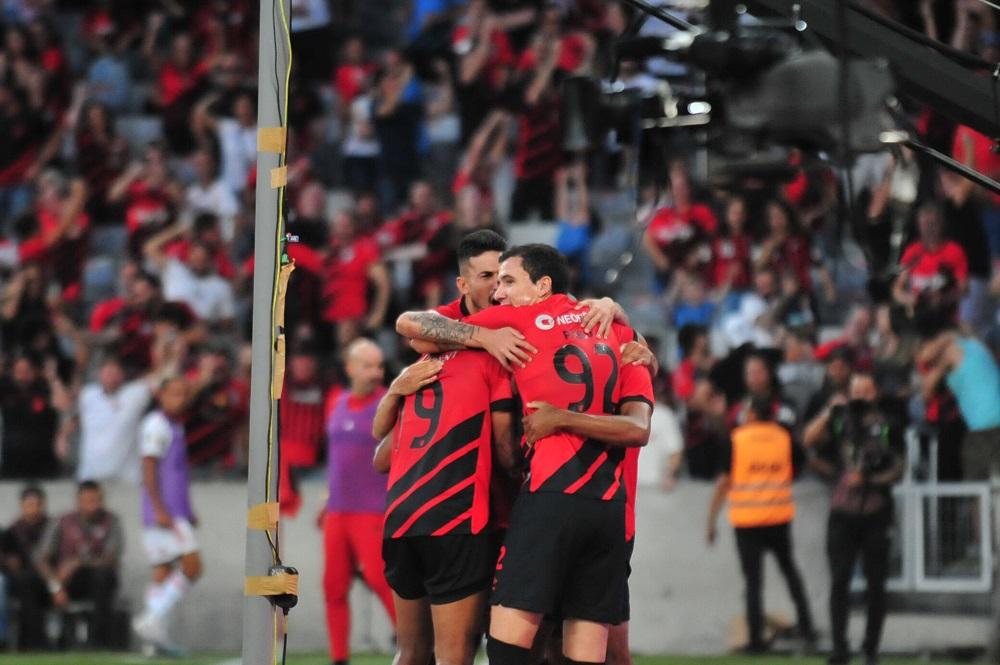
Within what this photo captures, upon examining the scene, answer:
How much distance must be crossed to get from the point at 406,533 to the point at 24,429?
361 inches

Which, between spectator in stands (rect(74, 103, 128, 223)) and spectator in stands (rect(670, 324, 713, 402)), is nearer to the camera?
spectator in stands (rect(670, 324, 713, 402))

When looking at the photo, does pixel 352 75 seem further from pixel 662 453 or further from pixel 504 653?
pixel 504 653

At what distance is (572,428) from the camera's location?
23.0ft

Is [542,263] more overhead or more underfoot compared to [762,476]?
more overhead

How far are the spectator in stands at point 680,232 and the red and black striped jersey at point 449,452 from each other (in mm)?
8240

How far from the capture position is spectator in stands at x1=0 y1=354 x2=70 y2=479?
15.5m

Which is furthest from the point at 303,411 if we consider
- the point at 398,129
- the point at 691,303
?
the point at 398,129

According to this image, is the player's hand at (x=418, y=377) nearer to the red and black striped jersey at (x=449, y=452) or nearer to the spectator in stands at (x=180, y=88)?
the red and black striped jersey at (x=449, y=452)

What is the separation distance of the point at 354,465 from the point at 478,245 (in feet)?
13.4

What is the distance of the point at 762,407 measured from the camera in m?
13.0

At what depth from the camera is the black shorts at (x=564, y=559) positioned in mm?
6910

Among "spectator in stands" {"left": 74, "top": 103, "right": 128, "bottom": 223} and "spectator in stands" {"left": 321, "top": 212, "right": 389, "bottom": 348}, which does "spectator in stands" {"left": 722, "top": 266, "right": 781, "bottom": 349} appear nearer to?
"spectator in stands" {"left": 321, "top": 212, "right": 389, "bottom": 348}

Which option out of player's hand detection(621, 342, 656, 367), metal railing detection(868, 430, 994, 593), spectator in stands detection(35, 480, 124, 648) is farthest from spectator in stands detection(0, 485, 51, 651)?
player's hand detection(621, 342, 656, 367)

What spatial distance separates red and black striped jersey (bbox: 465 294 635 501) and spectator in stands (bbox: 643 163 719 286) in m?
8.24
